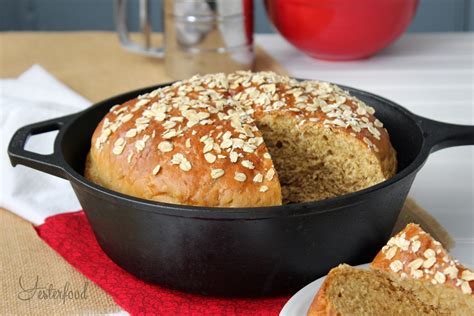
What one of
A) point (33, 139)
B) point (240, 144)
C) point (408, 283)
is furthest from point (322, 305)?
point (33, 139)

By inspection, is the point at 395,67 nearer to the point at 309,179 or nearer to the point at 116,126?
the point at 309,179

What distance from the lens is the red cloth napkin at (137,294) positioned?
1486 mm

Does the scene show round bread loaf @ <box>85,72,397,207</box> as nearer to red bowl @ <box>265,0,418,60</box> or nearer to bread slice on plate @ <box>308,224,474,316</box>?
bread slice on plate @ <box>308,224,474,316</box>

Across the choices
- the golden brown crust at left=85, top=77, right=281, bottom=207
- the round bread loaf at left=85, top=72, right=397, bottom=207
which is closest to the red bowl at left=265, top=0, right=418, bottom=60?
the round bread loaf at left=85, top=72, right=397, bottom=207

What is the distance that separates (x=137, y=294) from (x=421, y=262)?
0.57 metres

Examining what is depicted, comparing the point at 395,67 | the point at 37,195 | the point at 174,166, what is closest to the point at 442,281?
the point at 174,166

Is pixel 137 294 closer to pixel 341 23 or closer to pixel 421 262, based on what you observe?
pixel 421 262

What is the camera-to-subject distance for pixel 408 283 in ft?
4.47

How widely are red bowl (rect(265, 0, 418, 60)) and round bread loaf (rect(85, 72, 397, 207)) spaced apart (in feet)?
3.74

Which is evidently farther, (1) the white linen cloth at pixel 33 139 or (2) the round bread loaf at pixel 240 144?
(1) the white linen cloth at pixel 33 139

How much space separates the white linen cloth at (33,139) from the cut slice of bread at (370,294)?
2.82ft

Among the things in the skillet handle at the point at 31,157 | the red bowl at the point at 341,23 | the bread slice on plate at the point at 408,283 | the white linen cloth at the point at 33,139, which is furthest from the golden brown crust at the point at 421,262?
the red bowl at the point at 341,23

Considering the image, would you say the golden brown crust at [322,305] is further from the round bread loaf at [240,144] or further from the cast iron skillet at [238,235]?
the round bread loaf at [240,144]

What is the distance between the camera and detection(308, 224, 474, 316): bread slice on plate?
1.33 metres
